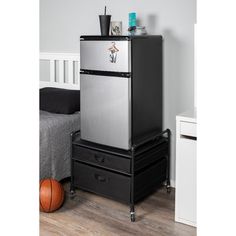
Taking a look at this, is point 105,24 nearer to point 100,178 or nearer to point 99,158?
point 99,158

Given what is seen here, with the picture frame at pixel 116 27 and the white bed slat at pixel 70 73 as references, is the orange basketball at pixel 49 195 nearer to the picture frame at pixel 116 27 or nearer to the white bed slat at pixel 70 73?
the picture frame at pixel 116 27

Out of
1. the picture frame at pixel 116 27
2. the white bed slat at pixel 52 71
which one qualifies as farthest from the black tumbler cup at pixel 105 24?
the white bed slat at pixel 52 71

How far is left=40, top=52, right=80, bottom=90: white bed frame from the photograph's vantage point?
378 centimetres

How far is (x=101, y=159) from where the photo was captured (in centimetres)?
284

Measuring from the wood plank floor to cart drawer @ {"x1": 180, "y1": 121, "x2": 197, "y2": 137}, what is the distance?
637mm

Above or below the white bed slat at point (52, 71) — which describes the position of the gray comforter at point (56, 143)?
below

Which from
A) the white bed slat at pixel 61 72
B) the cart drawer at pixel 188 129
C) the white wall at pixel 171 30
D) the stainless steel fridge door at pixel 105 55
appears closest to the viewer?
the cart drawer at pixel 188 129

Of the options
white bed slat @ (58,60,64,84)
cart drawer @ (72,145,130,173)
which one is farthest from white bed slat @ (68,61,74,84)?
cart drawer @ (72,145,130,173)

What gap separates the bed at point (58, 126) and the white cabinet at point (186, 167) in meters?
1.10

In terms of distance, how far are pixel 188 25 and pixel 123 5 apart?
655 millimetres

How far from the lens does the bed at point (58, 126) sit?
3.07 meters

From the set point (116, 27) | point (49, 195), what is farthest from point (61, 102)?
point (49, 195)
